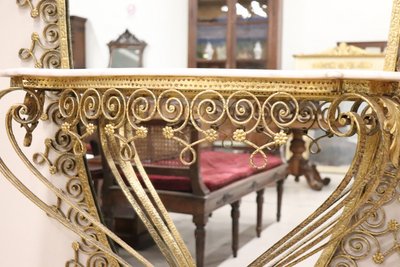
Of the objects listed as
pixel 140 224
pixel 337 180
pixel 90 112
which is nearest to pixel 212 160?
pixel 140 224

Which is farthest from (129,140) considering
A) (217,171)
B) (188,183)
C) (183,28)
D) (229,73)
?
(217,171)

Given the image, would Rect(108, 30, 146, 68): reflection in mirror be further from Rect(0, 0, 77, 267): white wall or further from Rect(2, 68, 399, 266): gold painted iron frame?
Rect(2, 68, 399, 266): gold painted iron frame

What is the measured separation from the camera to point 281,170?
2.12 metres

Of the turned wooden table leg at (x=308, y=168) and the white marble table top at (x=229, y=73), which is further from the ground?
the white marble table top at (x=229, y=73)

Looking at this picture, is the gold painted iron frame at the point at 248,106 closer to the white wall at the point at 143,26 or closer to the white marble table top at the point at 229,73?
the white marble table top at the point at 229,73

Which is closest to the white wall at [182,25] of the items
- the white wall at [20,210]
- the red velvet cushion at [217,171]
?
the white wall at [20,210]

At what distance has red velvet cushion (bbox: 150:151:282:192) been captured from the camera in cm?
178

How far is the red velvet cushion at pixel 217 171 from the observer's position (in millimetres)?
1782

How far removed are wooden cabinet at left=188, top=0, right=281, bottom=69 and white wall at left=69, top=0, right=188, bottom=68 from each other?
3 cm

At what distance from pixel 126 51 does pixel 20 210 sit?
531 mm

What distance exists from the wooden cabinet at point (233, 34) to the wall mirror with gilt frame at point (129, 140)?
0.28 meters

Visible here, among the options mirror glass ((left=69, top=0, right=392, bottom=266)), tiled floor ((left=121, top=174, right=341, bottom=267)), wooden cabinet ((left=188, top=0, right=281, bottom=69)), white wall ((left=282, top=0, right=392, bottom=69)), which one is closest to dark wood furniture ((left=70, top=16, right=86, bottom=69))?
mirror glass ((left=69, top=0, right=392, bottom=266))

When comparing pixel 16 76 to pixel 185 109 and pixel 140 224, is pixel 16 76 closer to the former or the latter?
pixel 185 109

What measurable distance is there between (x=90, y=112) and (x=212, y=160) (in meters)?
1.00
